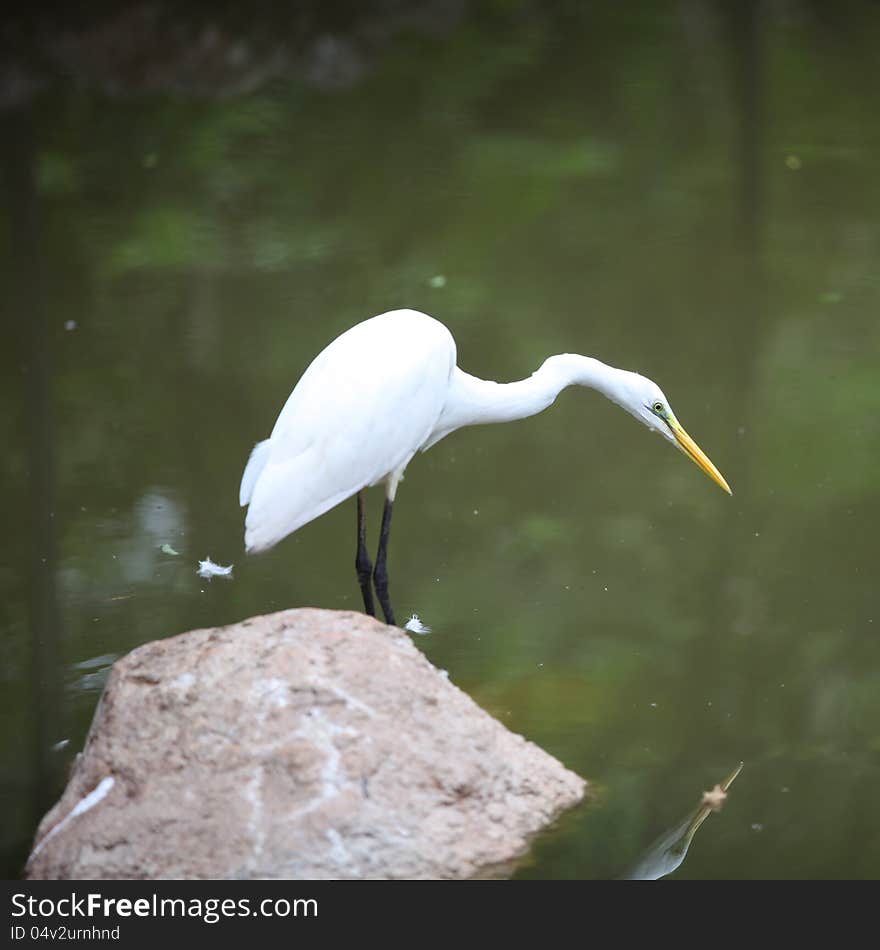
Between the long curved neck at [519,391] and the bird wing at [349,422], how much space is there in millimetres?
176

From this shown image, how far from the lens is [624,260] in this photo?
24.7ft

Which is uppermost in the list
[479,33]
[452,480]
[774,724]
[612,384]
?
[612,384]

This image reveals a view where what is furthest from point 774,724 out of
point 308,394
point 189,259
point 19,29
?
point 19,29

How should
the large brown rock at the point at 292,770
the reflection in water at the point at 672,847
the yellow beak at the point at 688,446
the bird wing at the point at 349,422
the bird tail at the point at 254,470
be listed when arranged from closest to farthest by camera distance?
the large brown rock at the point at 292,770 < the reflection in water at the point at 672,847 < the bird wing at the point at 349,422 < the bird tail at the point at 254,470 < the yellow beak at the point at 688,446

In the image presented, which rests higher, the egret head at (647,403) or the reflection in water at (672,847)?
the egret head at (647,403)

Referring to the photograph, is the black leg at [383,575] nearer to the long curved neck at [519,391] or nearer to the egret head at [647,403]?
the long curved neck at [519,391]

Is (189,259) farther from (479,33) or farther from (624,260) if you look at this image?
(479,33)

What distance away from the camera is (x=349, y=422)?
4211mm

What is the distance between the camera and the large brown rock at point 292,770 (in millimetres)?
3398

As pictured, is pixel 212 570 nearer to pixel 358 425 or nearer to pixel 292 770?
pixel 358 425

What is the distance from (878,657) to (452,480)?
1.80 meters

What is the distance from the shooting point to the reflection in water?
144 inches

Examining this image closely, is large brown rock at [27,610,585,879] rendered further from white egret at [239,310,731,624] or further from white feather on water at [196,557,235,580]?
white feather on water at [196,557,235,580]

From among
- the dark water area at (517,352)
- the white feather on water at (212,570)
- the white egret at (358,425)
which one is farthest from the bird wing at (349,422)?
the white feather on water at (212,570)
